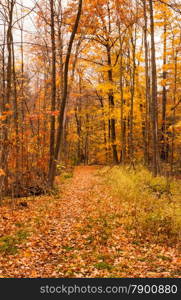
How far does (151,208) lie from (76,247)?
3.32 m

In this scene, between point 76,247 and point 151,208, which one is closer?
point 76,247

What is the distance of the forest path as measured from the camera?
210 inches

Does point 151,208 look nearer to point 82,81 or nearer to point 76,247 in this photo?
point 76,247

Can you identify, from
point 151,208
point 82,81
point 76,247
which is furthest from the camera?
point 82,81

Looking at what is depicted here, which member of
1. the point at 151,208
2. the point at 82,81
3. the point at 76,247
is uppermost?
the point at 82,81

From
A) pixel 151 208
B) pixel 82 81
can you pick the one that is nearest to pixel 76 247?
pixel 151 208

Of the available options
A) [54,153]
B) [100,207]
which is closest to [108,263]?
[100,207]

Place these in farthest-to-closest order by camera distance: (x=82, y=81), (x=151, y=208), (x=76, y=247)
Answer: (x=82, y=81) < (x=151, y=208) < (x=76, y=247)

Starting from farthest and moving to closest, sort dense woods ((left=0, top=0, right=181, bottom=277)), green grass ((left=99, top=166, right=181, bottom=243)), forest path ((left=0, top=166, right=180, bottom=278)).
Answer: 1. dense woods ((left=0, top=0, right=181, bottom=277))
2. green grass ((left=99, top=166, right=181, bottom=243))
3. forest path ((left=0, top=166, right=180, bottom=278))

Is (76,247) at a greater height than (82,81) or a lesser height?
lesser

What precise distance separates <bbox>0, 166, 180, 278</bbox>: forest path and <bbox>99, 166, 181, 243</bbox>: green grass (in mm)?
401

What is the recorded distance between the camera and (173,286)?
4.59 m

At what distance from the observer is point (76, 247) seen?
6590mm

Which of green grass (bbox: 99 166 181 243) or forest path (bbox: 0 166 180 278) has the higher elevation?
green grass (bbox: 99 166 181 243)
